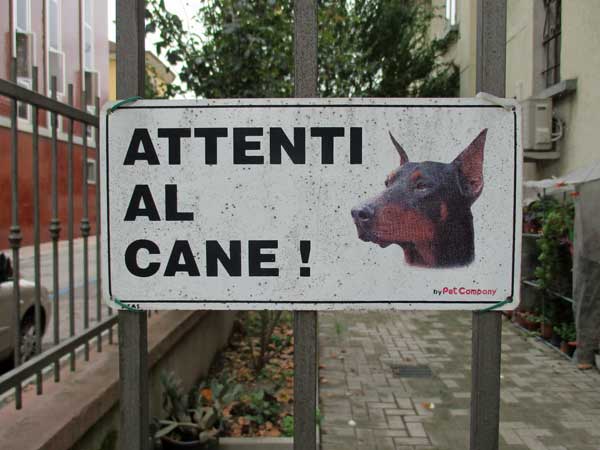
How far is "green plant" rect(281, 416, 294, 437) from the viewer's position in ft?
13.0

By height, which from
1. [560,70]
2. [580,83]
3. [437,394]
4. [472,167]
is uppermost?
[560,70]

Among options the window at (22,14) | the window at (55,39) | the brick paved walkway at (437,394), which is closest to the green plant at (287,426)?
the brick paved walkway at (437,394)

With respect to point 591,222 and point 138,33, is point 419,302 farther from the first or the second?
point 591,222

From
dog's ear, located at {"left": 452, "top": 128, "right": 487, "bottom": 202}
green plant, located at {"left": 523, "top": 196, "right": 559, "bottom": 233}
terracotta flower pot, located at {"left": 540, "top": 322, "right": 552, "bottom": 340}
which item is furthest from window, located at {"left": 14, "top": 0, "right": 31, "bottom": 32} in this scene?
dog's ear, located at {"left": 452, "top": 128, "right": 487, "bottom": 202}

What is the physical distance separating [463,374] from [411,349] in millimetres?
1105

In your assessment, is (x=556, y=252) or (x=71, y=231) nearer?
(x=71, y=231)

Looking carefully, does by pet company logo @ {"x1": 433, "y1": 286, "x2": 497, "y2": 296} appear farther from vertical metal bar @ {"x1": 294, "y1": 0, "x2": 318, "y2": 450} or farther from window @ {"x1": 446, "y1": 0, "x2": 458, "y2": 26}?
window @ {"x1": 446, "y1": 0, "x2": 458, "y2": 26}

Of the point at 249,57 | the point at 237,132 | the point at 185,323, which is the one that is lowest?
the point at 185,323

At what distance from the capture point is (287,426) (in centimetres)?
404

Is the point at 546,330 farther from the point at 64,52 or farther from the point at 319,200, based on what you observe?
the point at 64,52

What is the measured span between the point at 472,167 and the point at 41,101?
6.77 ft

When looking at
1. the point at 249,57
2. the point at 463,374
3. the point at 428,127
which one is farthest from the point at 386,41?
the point at 428,127

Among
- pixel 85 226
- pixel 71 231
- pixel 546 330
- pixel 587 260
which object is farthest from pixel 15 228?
pixel 546 330

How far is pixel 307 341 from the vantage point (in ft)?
5.80
